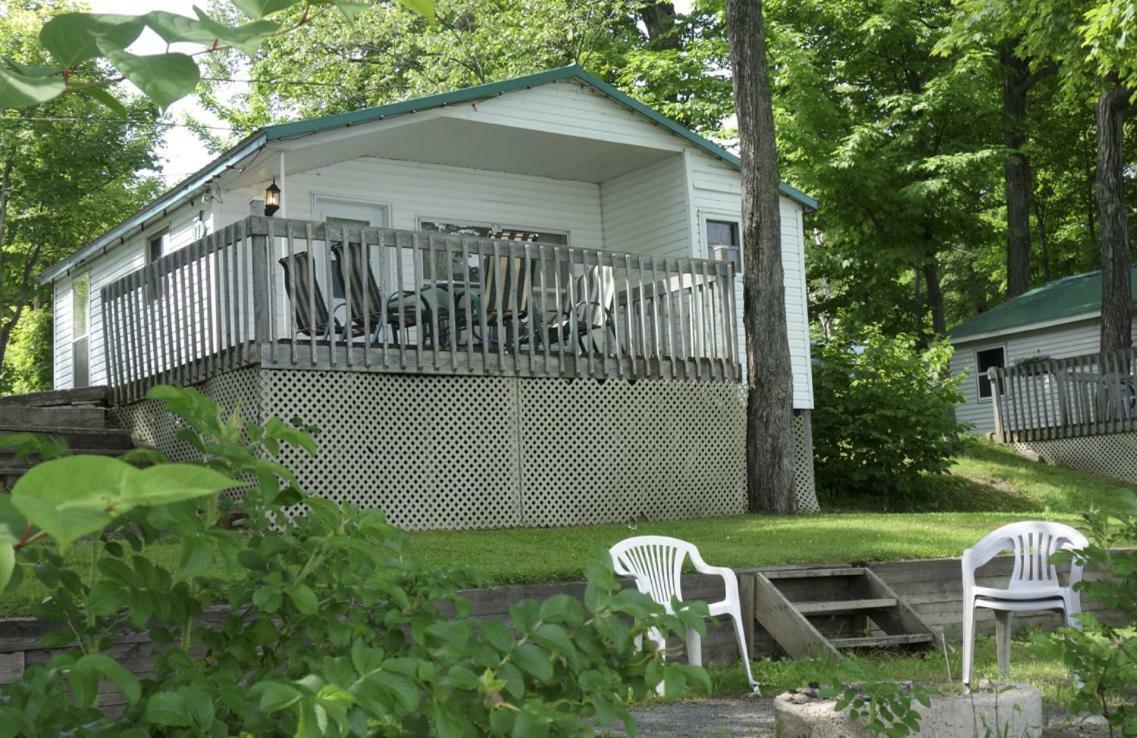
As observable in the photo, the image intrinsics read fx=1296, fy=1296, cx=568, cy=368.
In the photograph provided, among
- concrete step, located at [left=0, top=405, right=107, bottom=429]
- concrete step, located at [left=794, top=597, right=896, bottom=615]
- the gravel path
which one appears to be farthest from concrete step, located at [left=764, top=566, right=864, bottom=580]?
concrete step, located at [left=0, top=405, right=107, bottom=429]

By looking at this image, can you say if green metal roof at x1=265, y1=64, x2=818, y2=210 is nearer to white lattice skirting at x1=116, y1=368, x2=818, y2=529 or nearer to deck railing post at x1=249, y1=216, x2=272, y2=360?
deck railing post at x1=249, y1=216, x2=272, y2=360

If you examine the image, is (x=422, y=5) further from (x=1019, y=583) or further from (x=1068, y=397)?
(x=1068, y=397)

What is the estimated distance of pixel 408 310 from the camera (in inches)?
467

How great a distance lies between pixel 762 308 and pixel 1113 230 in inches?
439

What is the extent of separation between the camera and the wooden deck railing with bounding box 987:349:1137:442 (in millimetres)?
20969

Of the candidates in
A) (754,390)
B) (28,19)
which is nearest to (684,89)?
(754,390)

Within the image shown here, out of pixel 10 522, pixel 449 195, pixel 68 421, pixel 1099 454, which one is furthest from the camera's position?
pixel 1099 454

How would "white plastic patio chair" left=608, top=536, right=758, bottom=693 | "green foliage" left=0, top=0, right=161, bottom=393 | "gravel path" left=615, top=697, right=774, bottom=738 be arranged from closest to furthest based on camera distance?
"gravel path" left=615, top=697, right=774, bottom=738, "white plastic patio chair" left=608, top=536, right=758, bottom=693, "green foliage" left=0, top=0, right=161, bottom=393

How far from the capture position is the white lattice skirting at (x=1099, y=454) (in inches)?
816

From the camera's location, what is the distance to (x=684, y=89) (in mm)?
24656

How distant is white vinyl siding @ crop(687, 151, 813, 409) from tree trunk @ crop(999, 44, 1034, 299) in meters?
12.6

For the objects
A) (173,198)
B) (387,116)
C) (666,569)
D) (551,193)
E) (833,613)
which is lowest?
(833,613)

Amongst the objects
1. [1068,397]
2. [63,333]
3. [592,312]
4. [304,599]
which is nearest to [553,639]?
[304,599]

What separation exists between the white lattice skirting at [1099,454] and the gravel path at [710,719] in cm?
1568
